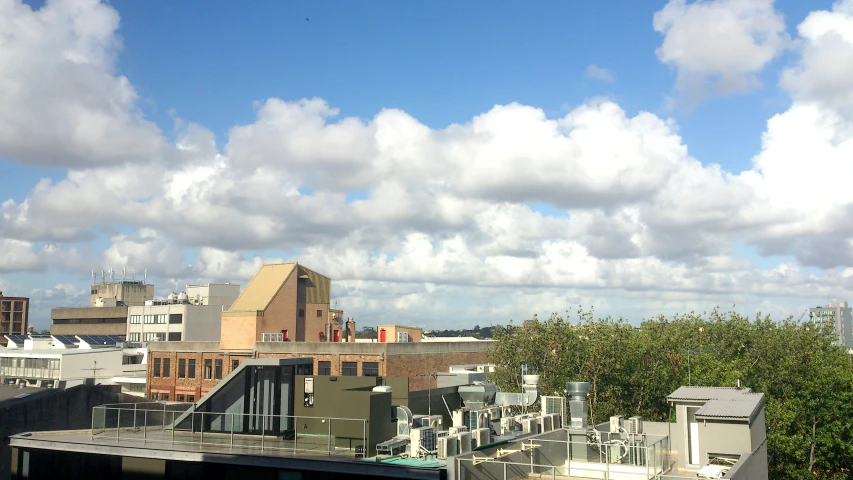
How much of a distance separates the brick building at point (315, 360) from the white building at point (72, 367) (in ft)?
22.2

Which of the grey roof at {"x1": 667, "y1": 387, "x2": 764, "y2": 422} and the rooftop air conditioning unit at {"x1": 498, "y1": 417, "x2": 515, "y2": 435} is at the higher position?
the grey roof at {"x1": 667, "y1": 387, "x2": 764, "y2": 422}

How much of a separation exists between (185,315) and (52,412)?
203 feet

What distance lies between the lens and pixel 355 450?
20.2 m

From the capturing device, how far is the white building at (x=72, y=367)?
7250 cm

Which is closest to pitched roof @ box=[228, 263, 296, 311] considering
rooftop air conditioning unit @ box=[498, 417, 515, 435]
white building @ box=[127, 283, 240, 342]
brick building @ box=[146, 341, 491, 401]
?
brick building @ box=[146, 341, 491, 401]

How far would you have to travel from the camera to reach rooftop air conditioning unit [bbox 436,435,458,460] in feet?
A: 60.7

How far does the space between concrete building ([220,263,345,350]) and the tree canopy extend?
986 inches

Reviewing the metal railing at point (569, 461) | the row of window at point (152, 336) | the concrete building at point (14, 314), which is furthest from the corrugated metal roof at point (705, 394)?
the concrete building at point (14, 314)

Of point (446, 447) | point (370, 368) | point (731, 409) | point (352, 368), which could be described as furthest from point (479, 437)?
point (352, 368)

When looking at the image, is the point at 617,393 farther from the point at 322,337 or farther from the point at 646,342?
the point at 322,337

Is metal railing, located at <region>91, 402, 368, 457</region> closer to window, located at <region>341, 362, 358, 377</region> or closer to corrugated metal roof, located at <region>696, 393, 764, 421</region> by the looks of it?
corrugated metal roof, located at <region>696, 393, 764, 421</region>

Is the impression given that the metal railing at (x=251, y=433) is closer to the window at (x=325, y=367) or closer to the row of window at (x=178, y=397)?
the window at (x=325, y=367)

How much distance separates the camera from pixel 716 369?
41.9 m

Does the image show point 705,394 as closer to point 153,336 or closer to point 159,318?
point 159,318
